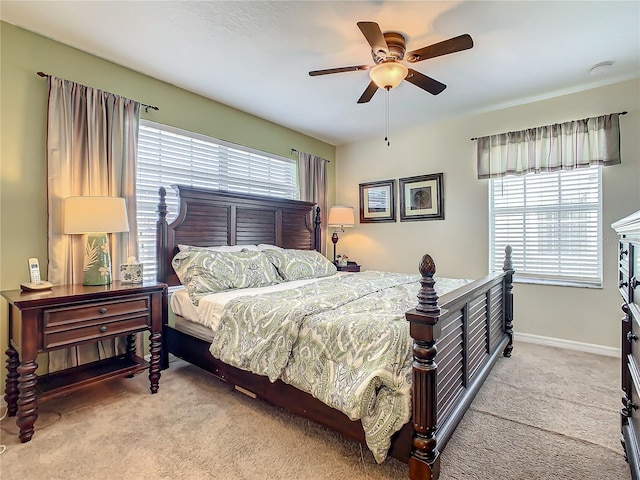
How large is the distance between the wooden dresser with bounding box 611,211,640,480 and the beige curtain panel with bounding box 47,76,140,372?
3.27 metres

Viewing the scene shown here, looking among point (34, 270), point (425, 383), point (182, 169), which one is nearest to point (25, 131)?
point (34, 270)

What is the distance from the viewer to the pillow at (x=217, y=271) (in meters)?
2.60

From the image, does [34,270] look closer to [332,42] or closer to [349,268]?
[332,42]

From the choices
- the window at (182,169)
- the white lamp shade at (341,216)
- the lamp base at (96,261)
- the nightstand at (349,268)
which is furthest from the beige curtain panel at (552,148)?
the lamp base at (96,261)

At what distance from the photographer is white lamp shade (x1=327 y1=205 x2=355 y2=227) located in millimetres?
4656

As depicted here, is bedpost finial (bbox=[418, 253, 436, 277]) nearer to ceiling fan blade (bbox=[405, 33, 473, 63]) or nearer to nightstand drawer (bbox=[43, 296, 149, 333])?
ceiling fan blade (bbox=[405, 33, 473, 63])

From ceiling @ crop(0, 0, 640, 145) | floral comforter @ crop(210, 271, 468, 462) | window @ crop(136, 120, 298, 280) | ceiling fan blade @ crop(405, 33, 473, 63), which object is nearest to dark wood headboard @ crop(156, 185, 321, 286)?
window @ crop(136, 120, 298, 280)

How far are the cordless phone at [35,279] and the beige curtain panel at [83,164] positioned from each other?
6.9 inches

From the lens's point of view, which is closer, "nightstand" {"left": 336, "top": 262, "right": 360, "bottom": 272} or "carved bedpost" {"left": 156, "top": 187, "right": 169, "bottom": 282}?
"carved bedpost" {"left": 156, "top": 187, "right": 169, "bottom": 282}

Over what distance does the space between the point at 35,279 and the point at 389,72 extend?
2.83 metres

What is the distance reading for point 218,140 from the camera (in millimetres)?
3588

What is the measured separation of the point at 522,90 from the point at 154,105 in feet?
12.0

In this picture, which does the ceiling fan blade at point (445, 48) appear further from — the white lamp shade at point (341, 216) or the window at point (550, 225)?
the white lamp shade at point (341, 216)

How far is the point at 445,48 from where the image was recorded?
6.66 feet
